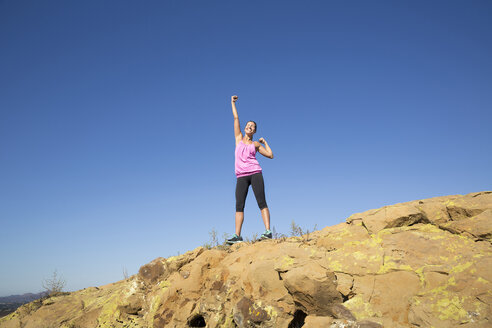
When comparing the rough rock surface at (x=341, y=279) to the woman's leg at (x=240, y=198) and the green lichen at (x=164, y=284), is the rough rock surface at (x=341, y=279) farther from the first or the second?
the woman's leg at (x=240, y=198)

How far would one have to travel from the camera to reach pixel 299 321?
15.6 feet

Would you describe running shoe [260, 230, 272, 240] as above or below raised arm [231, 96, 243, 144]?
below

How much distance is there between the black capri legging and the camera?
23.2ft

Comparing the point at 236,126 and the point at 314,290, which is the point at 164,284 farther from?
the point at 236,126

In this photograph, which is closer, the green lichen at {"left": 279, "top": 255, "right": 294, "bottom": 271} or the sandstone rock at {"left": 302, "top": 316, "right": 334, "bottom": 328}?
the sandstone rock at {"left": 302, "top": 316, "right": 334, "bottom": 328}

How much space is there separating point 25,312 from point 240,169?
652 centimetres

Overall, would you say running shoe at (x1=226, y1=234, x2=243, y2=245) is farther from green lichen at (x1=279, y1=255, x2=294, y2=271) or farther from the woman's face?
the woman's face

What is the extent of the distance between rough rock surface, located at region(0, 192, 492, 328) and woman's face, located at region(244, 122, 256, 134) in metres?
2.80

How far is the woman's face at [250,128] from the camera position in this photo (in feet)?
25.0

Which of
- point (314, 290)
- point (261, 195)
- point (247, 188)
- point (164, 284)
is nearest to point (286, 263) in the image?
point (314, 290)

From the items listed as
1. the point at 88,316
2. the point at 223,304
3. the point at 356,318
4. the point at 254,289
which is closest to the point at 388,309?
the point at 356,318

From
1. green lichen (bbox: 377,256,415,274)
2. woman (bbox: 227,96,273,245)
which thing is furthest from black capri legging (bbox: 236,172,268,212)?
green lichen (bbox: 377,256,415,274)

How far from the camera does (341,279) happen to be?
4.41 meters

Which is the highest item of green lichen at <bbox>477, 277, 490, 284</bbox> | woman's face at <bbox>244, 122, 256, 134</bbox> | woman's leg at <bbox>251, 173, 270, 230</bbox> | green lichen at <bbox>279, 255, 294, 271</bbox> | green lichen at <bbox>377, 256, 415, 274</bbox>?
woman's face at <bbox>244, 122, 256, 134</bbox>
